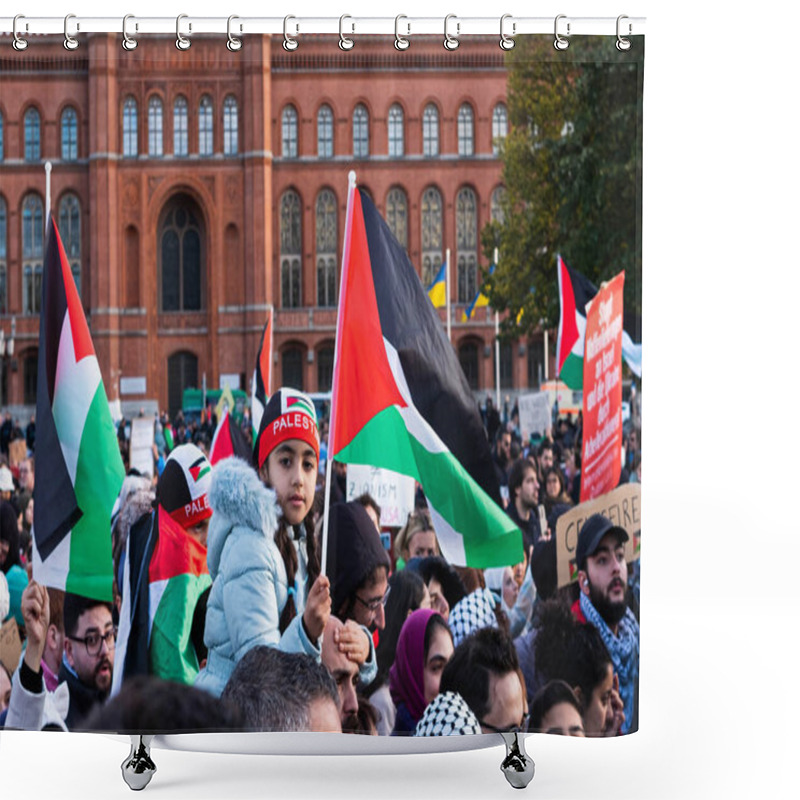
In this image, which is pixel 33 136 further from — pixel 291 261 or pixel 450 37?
pixel 450 37

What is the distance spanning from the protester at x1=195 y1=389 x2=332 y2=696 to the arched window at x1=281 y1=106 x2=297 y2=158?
3.72ft

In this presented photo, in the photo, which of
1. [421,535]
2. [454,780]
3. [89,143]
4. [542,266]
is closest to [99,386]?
[89,143]

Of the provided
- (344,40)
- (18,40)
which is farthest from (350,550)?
(18,40)

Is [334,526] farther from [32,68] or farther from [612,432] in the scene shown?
[32,68]

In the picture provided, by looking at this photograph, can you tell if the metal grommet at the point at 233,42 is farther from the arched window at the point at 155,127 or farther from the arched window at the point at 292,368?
the arched window at the point at 292,368

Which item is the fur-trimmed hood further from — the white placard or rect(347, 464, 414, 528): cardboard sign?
the white placard

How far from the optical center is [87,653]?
6102 millimetres

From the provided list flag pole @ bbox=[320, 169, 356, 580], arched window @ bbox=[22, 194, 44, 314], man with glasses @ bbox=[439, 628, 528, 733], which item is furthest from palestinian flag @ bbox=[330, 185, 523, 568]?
arched window @ bbox=[22, 194, 44, 314]

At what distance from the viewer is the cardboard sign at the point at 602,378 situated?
6.14 metres

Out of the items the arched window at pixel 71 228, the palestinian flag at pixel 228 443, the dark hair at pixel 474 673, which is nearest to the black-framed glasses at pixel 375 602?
the dark hair at pixel 474 673

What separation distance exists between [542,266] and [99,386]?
77.8 inches

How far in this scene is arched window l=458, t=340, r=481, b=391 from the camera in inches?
244

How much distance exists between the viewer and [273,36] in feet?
20.1

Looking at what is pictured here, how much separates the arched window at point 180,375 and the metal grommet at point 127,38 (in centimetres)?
131
